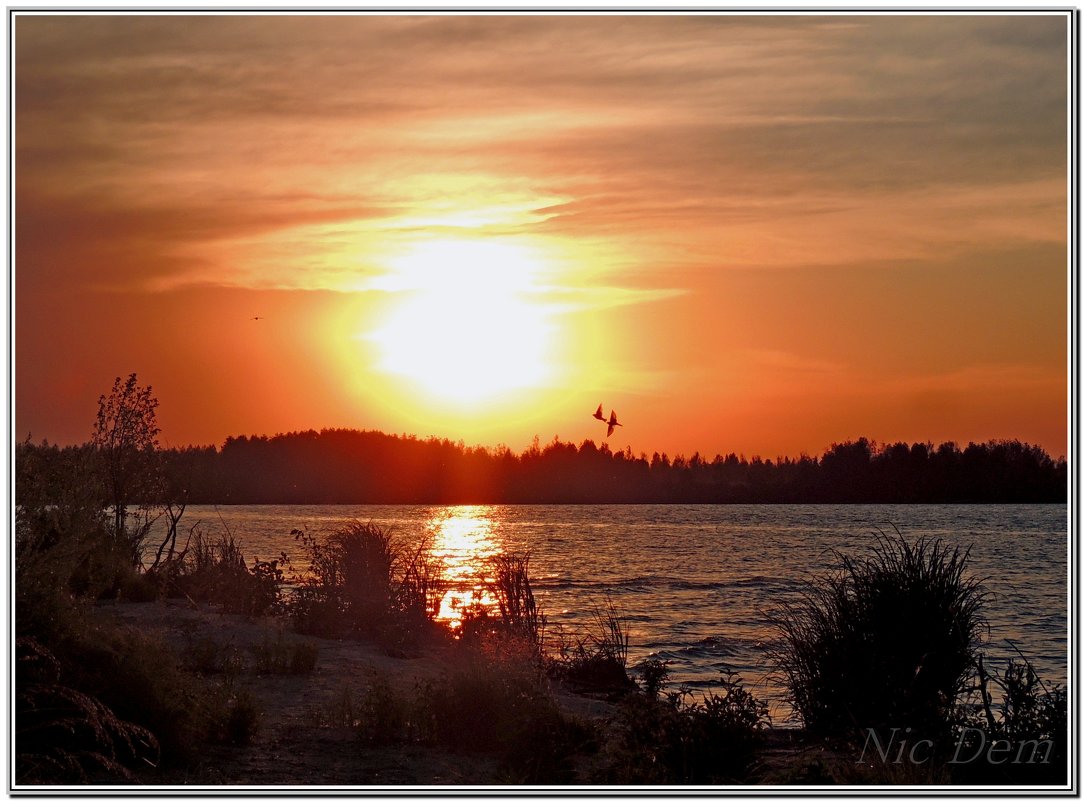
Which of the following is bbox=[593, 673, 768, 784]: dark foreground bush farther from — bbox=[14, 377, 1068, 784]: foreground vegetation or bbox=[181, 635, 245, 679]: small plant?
bbox=[181, 635, 245, 679]: small plant

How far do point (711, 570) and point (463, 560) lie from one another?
12632mm

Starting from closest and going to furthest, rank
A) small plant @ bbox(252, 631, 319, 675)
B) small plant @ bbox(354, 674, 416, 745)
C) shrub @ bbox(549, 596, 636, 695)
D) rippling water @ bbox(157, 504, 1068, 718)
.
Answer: small plant @ bbox(354, 674, 416, 745), small plant @ bbox(252, 631, 319, 675), shrub @ bbox(549, 596, 636, 695), rippling water @ bbox(157, 504, 1068, 718)

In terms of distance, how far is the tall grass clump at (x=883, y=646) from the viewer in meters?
11.9

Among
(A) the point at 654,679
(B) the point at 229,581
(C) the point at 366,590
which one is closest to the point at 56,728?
(A) the point at 654,679

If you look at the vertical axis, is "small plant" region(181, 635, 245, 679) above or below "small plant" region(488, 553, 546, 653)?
below

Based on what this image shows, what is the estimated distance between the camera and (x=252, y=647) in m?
15.5

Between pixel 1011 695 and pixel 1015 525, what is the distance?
8548cm

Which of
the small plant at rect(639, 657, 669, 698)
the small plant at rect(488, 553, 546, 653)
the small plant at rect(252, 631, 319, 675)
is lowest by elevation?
the small plant at rect(639, 657, 669, 698)

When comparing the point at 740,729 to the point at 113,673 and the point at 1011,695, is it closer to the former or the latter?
the point at 1011,695

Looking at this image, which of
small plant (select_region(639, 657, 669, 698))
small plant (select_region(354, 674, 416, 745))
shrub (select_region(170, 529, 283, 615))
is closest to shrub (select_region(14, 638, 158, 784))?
small plant (select_region(354, 674, 416, 745))

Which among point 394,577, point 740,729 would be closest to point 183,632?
point 394,577

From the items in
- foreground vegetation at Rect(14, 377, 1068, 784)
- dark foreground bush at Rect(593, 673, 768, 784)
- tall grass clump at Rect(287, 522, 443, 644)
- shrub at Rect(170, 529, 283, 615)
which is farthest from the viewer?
shrub at Rect(170, 529, 283, 615)

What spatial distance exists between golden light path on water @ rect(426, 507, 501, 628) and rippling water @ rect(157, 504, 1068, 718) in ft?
0.34

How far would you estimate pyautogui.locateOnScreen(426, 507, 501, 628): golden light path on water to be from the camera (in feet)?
65.8
